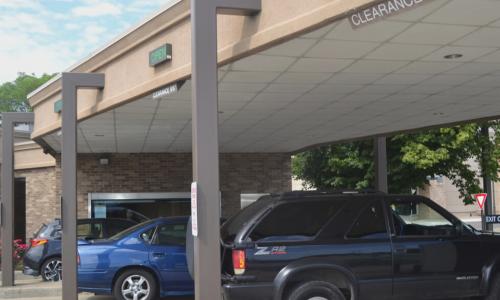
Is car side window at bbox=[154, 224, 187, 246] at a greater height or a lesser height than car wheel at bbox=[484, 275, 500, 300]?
greater

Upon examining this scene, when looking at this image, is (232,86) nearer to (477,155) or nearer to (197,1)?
(197,1)

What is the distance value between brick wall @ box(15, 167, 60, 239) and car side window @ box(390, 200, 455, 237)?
52.1 feet

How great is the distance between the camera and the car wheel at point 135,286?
9.91 meters

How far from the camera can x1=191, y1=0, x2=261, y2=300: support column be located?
249 inches

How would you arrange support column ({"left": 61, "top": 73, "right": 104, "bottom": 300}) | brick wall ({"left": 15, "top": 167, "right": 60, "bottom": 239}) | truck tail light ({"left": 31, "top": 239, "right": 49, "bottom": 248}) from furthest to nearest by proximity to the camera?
brick wall ({"left": 15, "top": 167, "right": 60, "bottom": 239}), truck tail light ({"left": 31, "top": 239, "right": 49, "bottom": 248}), support column ({"left": 61, "top": 73, "right": 104, "bottom": 300})

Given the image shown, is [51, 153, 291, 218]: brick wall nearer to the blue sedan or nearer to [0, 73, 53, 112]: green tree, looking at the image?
the blue sedan

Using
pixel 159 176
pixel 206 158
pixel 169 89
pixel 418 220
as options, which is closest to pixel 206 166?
pixel 206 158

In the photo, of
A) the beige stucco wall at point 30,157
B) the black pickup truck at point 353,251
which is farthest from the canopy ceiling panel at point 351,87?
the beige stucco wall at point 30,157

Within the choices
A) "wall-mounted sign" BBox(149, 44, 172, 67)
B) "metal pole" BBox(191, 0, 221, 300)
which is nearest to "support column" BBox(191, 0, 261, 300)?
"metal pole" BBox(191, 0, 221, 300)

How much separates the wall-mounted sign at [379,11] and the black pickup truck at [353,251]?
2.62 metres

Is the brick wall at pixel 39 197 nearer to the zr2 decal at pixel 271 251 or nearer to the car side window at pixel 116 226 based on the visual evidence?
the car side window at pixel 116 226

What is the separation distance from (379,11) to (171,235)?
581 cm

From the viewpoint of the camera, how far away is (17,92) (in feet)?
191

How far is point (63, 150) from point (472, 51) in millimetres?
6160
